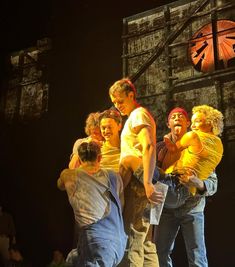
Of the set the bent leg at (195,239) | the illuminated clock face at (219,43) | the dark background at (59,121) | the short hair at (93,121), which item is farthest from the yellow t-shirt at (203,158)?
the illuminated clock face at (219,43)

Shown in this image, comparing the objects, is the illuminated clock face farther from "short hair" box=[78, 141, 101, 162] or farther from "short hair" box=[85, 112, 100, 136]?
"short hair" box=[78, 141, 101, 162]

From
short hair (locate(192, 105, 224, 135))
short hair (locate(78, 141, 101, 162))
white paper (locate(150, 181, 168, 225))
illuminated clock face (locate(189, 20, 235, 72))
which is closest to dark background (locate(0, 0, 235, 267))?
illuminated clock face (locate(189, 20, 235, 72))

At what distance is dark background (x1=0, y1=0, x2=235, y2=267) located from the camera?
12.3 ft

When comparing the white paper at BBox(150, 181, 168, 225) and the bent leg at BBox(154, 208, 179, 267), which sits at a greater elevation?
the white paper at BBox(150, 181, 168, 225)

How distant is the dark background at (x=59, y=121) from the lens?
3.74 meters

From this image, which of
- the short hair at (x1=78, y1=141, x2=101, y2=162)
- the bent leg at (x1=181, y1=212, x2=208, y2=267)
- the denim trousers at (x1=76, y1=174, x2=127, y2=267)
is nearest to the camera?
the denim trousers at (x1=76, y1=174, x2=127, y2=267)

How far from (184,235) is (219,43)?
7.54 feet

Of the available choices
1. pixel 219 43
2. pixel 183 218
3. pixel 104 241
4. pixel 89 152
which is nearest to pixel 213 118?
pixel 183 218

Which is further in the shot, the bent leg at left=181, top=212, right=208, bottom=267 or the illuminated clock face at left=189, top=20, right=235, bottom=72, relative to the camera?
the illuminated clock face at left=189, top=20, right=235, bottom=72

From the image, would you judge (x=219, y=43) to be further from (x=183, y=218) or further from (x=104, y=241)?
(x=104, y=241)

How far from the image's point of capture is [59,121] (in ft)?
13.0

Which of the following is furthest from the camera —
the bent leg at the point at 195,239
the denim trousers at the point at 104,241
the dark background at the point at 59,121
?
the dark background at the point at 59,121

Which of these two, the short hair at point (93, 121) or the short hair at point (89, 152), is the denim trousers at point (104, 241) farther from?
the short hair at point (93, 121)

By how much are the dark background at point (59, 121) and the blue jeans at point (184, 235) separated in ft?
3.98
